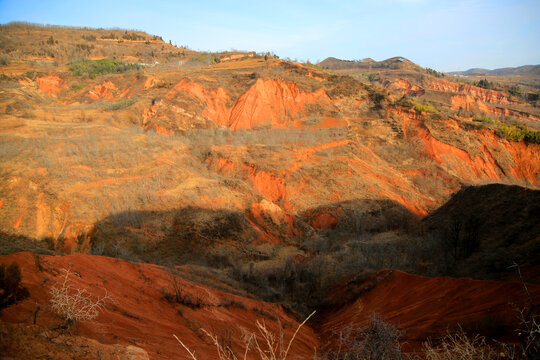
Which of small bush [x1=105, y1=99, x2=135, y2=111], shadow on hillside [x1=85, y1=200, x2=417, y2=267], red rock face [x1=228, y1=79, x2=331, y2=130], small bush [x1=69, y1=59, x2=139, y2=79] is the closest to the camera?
shadow on hillside [x1=85, y1=200, x2=417, y2=267]

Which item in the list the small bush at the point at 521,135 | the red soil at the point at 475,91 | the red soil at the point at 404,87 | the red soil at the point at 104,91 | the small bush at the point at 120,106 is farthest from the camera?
the red soil at the point at 475,91

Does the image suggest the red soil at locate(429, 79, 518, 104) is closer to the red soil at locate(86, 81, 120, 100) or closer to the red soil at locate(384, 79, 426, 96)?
the red soil at locate(384, 79, 426, 96)

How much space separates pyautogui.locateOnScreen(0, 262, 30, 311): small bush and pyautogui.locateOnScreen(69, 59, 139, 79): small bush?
156 feet

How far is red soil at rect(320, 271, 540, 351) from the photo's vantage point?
547cm

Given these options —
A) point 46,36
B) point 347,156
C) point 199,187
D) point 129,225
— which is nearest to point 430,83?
point 347,156

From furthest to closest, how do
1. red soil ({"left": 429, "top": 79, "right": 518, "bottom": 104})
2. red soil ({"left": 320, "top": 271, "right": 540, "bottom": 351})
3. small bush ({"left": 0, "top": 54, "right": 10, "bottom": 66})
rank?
red soil ({"left": 429, "top": 79, "right": 518, "bottom": 104}) → small bush ({"left": 0, "top": 54, "right": 10, "bottom": 66}) → red soil ({"left": 320, "top": 271, "right": 540, "bottom": 351})

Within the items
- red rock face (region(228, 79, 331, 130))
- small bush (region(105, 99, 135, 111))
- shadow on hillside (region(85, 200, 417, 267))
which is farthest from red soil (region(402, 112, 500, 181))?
small bush (region(105, 99, 135, 111))

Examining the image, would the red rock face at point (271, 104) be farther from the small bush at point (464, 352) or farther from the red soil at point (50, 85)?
the small bush at point (464, 352)

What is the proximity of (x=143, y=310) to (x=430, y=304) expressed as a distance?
6308mm

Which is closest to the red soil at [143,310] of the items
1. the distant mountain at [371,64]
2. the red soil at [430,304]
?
the red soil at [430,304]

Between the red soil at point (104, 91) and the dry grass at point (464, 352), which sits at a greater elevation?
the red soil at point (104, 91)

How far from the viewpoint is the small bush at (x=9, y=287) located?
3337 millimetres

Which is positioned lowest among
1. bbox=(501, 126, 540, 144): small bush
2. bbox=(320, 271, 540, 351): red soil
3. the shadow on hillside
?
the shadow on hillside

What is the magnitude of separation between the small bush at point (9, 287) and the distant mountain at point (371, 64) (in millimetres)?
86609
